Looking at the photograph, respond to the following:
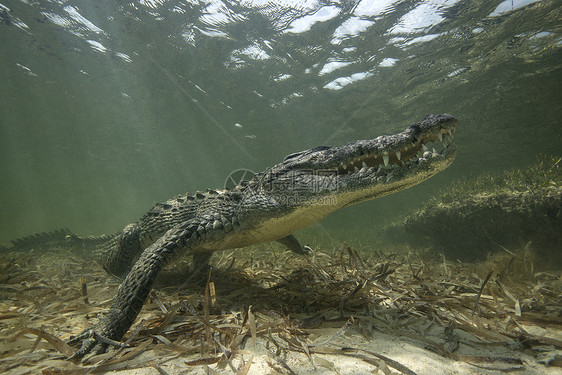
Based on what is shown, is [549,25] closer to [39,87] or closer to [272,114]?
[272,114]

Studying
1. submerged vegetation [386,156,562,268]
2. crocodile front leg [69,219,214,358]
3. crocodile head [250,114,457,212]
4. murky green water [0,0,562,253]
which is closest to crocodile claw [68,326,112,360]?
crocodile front leg [69,219,214,358]

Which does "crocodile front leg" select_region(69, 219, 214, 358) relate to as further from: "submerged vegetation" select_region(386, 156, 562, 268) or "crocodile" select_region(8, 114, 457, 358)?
"submerged vegetation" select_region(386, 156, 562, 268)

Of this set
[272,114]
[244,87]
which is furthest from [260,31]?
[272,114]

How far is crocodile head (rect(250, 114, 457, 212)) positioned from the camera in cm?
202

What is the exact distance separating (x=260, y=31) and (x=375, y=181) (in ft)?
33.0

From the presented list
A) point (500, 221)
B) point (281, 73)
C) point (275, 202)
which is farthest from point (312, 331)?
point (281, 73)

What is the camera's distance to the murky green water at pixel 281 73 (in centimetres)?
912

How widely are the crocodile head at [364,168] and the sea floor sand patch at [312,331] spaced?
2.75 feet

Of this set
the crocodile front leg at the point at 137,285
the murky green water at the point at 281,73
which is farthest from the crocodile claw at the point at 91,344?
the murky green water at the point at 281,73

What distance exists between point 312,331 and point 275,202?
4.34 ft

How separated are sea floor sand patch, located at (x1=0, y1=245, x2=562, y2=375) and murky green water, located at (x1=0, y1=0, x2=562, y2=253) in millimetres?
8131

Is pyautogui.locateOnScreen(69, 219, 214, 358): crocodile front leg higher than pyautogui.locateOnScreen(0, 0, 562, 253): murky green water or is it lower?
lower

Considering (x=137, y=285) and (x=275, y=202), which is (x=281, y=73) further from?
(x=137, y=285)

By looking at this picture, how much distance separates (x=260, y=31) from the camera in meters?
9.89
